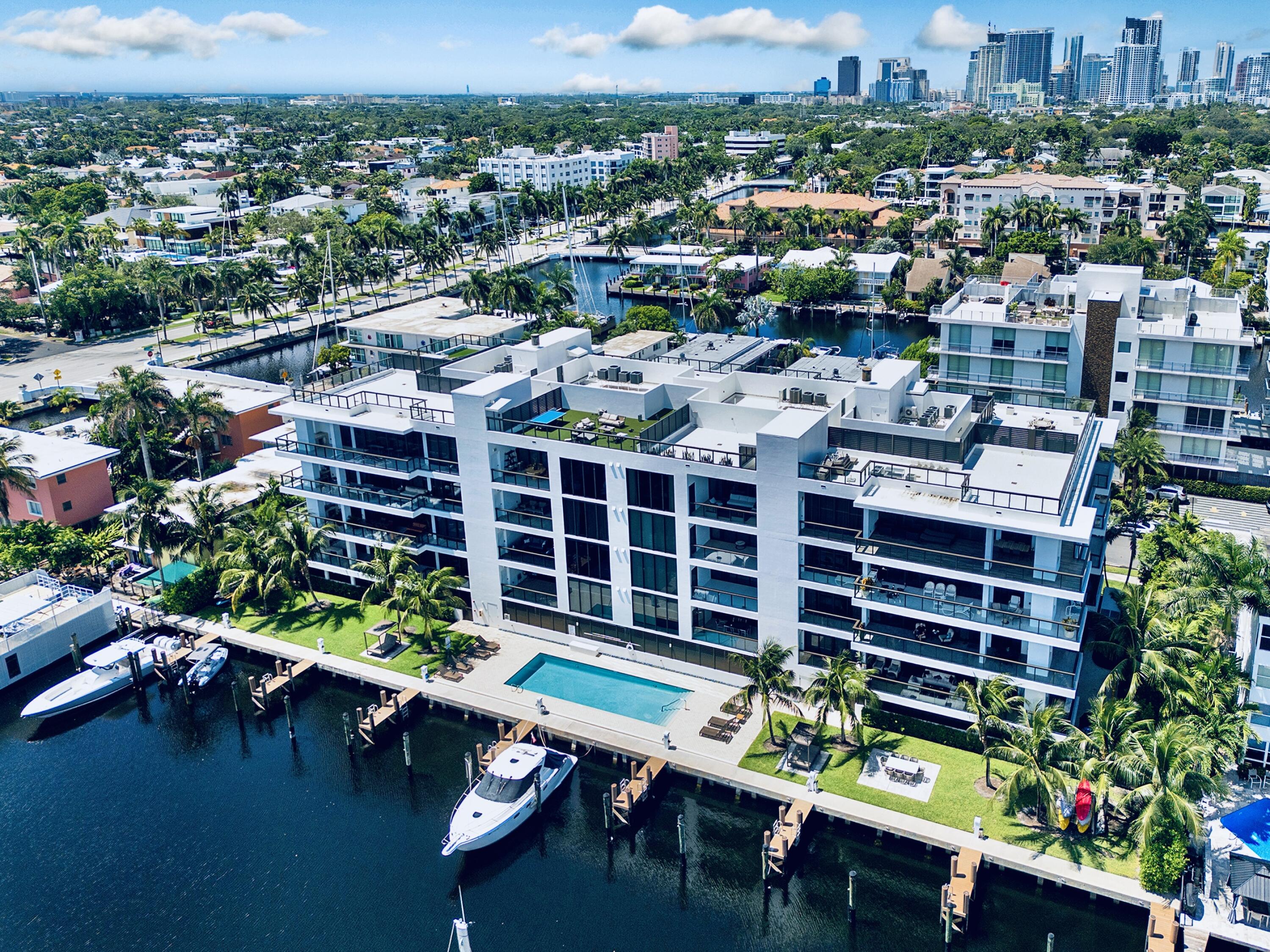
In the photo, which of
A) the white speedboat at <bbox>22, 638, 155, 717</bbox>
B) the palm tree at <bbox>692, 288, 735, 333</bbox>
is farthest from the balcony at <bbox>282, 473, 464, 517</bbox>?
the palm tree at <bbox>692, 288, 735, 333</bbox>

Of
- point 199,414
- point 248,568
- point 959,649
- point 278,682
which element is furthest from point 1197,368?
point 199,414

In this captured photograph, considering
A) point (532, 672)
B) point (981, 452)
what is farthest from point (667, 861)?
point (981, 452)

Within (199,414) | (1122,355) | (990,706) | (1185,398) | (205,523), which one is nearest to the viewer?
(990,706)

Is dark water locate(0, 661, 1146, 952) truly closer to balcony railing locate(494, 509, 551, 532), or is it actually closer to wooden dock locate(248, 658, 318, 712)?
wooden dock locate(248, 658, 318, 712)

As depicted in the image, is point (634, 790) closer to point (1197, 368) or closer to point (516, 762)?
point (516, 762)

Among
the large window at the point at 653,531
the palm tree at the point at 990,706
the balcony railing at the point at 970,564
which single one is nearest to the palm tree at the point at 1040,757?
the palm tree at the point at 990,706

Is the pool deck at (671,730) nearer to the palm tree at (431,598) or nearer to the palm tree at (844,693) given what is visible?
the palm tree at (431,598)
